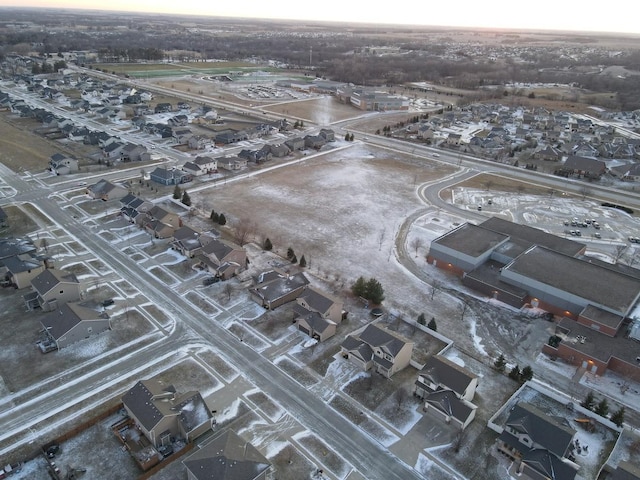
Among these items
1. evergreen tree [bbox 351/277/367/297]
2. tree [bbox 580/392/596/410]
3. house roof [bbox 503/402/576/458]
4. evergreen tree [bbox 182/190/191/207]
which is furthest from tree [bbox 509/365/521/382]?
evergreen tree [bbox 182/190/191/207]

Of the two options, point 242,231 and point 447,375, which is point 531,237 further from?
point 242,231

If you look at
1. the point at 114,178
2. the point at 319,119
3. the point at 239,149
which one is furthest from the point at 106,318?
the point at 319,119

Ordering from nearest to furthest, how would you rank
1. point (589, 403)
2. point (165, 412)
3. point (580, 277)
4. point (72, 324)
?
1. point (165, 412)
2. point (589, 403)
3. point (72, 324)
4. point (580, 277)

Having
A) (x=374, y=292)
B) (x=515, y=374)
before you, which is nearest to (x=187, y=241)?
(x=374, y=292)

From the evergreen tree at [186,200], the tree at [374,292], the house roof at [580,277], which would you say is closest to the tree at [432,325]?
the tree at [374,292]

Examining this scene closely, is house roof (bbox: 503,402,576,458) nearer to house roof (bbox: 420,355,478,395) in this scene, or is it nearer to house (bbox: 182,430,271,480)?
house roof (bbox: 420,355,478,395)

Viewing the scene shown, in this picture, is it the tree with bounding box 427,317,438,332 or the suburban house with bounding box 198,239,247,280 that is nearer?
the tree with bounding box 427,317,438,332

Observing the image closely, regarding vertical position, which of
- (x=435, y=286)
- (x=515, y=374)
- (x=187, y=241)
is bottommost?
(x=435, y=286)
